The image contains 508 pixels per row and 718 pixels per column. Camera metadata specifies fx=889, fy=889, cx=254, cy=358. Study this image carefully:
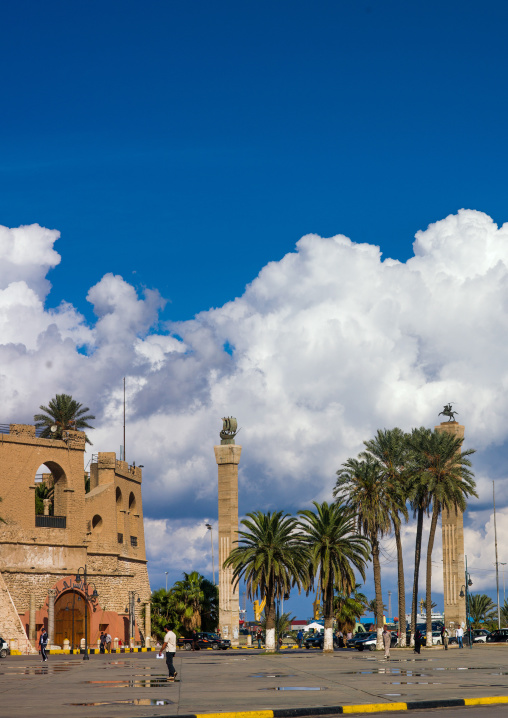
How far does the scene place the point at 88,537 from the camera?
7106cm

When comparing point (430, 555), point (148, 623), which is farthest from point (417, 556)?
point (148, 623)

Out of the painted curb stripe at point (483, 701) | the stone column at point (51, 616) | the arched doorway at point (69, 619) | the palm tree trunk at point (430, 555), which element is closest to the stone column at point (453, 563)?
the palm tree trunk at point (430, 555)

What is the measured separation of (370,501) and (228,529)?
1760cm

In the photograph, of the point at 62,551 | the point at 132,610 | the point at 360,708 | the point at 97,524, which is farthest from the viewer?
the point at 97,524

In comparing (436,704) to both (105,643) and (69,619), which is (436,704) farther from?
(69,619)

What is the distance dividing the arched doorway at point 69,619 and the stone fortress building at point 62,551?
0.07 m

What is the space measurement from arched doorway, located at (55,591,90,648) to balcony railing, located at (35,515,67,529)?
5044 millimetres

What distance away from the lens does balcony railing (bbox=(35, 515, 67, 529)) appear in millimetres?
67750

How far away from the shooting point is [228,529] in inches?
2884

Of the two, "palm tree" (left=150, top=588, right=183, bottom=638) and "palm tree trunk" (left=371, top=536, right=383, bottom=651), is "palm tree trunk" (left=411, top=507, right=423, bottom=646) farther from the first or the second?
"palm tree" (left=150, top=588, right=183, bottom=638)

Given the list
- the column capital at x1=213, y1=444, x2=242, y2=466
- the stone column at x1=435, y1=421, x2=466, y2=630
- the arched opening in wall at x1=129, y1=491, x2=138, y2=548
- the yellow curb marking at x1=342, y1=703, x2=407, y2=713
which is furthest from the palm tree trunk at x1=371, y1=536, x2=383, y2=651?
the yellow curb marking at x1=342, y1=703, x2=407, y2=713

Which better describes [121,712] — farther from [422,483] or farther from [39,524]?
[39,524]

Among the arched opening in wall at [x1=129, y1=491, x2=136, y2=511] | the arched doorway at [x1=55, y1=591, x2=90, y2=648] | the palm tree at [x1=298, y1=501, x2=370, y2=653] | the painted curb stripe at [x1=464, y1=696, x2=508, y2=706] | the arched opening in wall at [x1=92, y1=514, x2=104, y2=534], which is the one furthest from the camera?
the arched opening in wall at [x1=129, y1=491, x2=136, y2=511]

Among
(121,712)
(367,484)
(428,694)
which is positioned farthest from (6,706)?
(367,484)
